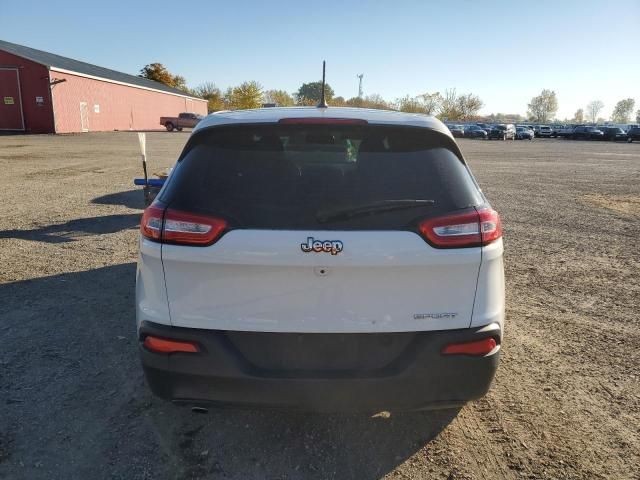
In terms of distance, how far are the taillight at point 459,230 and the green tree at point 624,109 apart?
198 m

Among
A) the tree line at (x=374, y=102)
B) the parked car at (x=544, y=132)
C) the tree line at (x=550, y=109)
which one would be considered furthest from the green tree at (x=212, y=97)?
the tree line at (x=550, y=109)

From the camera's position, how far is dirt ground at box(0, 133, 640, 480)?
2391mm

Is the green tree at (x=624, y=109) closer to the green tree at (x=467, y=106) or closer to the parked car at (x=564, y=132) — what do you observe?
the green tree at (x=467, y=106)

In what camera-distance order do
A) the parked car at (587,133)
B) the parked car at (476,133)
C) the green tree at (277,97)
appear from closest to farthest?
1. the parked car at (476,133)
2. the parked car at (587,133)
3. the green tree at (277,97)

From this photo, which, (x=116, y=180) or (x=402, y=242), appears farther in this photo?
(x=116, y=180)

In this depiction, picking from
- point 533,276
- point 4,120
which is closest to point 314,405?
point 533,276

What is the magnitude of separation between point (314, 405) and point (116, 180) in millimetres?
12146

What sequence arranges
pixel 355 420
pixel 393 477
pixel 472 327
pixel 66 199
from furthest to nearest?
pixel 66 199 → pixel 355 420 → pixel 393 477 → pixel 472 327

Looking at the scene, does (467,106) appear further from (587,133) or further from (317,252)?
(317,252)

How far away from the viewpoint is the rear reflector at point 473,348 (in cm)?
214

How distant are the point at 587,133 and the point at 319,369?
69954mm

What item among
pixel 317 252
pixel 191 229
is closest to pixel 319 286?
pixel 317 252

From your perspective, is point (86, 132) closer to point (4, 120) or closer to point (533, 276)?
point (4, 120)

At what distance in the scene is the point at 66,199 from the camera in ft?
31.8
